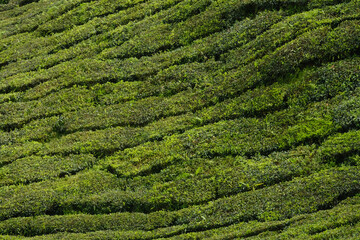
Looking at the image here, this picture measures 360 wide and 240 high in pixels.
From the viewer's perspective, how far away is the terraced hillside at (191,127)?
20234 mm

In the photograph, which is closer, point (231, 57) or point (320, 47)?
point (320, 47)

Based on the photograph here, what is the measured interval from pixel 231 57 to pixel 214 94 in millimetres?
3261

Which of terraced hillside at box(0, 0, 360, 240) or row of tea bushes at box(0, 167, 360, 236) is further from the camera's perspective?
terraced hillside at box(0, 0, 360, 240)

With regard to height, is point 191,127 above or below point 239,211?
above

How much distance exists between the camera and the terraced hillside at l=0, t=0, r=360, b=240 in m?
20.2

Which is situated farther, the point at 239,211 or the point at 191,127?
the point at 191,127

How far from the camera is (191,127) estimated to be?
25.4m

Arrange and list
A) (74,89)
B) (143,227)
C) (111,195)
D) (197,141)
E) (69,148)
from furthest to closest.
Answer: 1. (74,89)
2. (69,148)
3. (197,141)
4. (111,195)
5. (143,227)

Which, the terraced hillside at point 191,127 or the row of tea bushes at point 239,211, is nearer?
the row of tea bushes at point 239,211

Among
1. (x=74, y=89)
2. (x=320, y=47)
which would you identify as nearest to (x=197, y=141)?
(x=320, y=47)

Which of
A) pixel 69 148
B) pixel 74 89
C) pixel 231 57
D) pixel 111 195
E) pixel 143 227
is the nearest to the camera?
pixel 143 227

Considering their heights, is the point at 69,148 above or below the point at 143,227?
above

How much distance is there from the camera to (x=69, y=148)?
86.7 ft

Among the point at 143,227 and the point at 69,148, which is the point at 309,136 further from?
the point at 69,148
